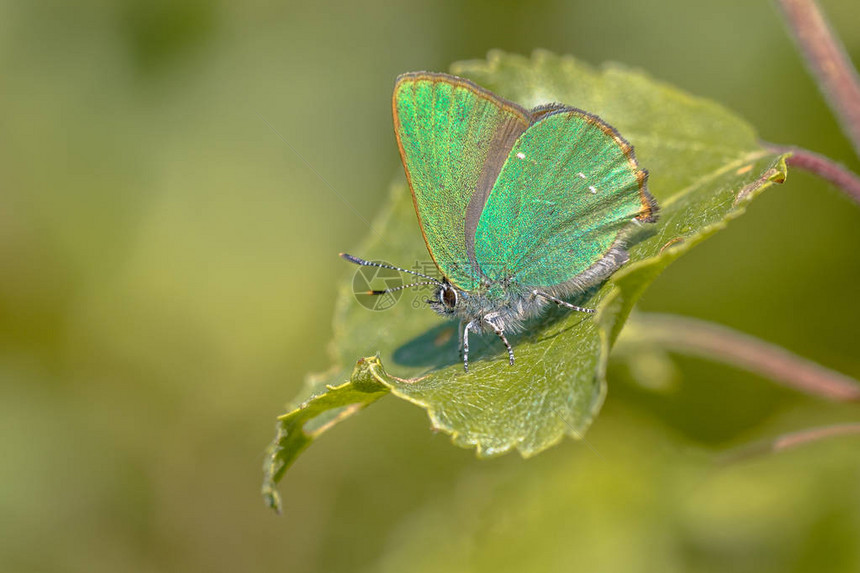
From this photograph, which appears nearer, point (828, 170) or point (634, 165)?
point (828, 170)

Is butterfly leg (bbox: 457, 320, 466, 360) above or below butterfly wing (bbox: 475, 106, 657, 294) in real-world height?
below

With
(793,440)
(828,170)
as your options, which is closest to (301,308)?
(793,440)

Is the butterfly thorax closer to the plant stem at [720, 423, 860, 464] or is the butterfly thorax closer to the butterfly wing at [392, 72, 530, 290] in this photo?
the butterfly wing at [392, 72, 530, 290]

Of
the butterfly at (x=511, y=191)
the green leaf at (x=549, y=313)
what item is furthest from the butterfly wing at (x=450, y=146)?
the green leaf at (x=549, y=313)

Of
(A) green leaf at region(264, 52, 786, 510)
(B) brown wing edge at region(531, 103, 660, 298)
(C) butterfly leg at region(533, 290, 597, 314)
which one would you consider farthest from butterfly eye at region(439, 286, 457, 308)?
(B) brown wing edge at region(531, 103, 660, 298)

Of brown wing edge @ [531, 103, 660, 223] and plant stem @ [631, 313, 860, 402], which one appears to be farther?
plant stem @ [631, 313, 860, 402]

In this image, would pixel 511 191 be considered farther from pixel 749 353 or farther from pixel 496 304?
pixel 749 353
